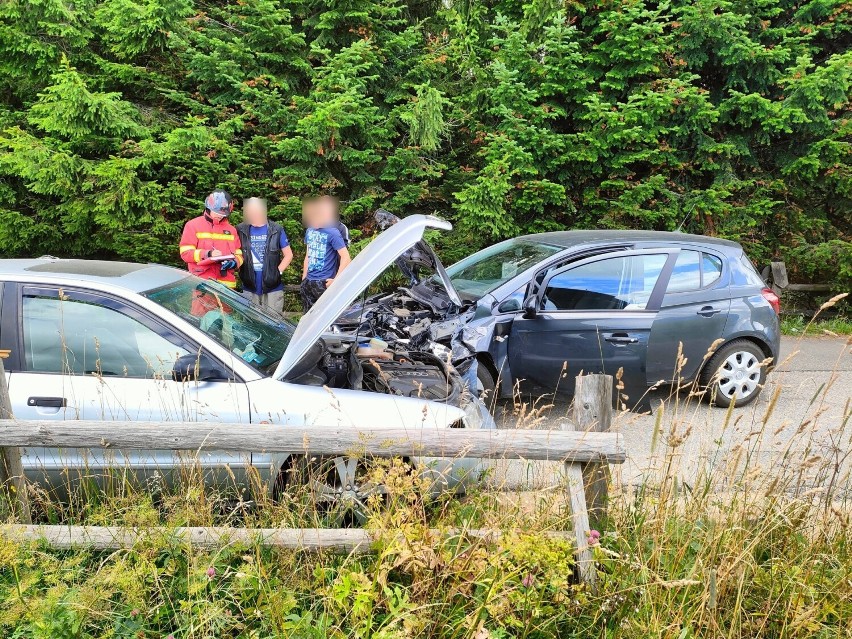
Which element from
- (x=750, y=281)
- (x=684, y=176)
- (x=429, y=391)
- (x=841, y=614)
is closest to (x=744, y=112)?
(x=684, y=176)

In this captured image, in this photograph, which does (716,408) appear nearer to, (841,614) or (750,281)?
(750,281)

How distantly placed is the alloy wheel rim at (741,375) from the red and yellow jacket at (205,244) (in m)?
4.80

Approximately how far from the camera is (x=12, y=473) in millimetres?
2930

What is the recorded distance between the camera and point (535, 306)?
17.7 feet

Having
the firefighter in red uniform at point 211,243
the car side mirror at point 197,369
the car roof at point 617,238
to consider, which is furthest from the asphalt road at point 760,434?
the firefighter in red uniform at point 211,243

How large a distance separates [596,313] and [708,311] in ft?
3.57

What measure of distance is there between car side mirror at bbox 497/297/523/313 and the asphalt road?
94 centimetres

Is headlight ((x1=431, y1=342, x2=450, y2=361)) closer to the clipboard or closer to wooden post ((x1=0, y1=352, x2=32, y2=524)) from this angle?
the clipboard

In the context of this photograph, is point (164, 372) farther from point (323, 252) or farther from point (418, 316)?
point (323, 252)

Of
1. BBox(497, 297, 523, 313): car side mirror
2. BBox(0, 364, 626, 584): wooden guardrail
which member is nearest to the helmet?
BBox(497, 297, 523, 313): car side mirror

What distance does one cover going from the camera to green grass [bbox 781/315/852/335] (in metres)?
8.98

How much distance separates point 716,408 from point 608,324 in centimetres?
146

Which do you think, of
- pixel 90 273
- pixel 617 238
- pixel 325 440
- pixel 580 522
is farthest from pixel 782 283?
pixel 90 273

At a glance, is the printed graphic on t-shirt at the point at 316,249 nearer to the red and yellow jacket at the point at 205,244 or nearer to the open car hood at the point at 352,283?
the red and yellow jacket at the point at 205,244
